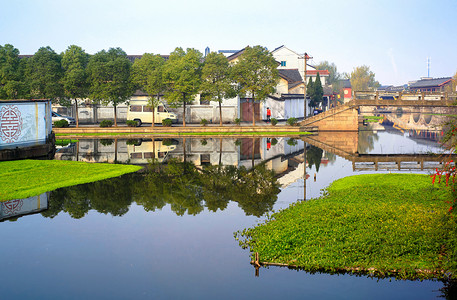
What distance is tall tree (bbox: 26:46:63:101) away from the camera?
185 ft

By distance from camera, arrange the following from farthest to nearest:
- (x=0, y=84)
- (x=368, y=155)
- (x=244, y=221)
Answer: (x=0, y=84)
(x=368, y=155)
(x=244, y=221)

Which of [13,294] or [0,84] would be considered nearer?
[13,294]

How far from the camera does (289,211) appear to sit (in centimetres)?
1862

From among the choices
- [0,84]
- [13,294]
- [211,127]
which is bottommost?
[13,294]

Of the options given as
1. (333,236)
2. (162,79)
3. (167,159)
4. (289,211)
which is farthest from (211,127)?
(333,236)

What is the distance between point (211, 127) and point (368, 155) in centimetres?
2351

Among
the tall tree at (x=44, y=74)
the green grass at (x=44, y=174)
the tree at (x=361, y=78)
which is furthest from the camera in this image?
the tree at (x=361, y=78)

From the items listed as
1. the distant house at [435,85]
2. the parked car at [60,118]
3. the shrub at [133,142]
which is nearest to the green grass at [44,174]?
the shrub at [133,142]

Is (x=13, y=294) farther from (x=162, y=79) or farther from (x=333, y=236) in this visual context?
(x=162, y=79)

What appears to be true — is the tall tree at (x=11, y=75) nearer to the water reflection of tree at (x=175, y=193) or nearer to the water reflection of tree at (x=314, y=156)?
the water reflection of tree at (x=175, y=193)

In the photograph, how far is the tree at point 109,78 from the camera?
57.1 m

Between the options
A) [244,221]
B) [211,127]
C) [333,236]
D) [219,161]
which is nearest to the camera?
[333,236]

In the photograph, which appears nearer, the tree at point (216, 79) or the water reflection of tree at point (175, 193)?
the water reflection of tree at point (175, 193)

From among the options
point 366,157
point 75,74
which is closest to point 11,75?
point 75,74
